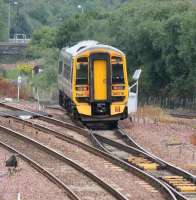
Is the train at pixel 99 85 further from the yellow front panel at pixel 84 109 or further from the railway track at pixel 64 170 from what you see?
the railway track at pixel 64 170

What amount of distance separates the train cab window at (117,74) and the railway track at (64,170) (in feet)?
13.5

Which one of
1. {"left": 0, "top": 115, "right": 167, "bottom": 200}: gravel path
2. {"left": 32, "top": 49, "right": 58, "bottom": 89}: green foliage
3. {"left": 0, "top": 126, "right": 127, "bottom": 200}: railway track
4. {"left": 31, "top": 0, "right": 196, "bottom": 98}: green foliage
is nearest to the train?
{"left": 0, "top": 115, "right": 167, "bottom": 200}: gravel path

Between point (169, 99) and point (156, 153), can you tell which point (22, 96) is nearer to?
point (169, 99)

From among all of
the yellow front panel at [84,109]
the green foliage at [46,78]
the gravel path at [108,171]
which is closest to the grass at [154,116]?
the yellow front panel at [84,109]

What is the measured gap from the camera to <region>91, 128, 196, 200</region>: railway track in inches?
681

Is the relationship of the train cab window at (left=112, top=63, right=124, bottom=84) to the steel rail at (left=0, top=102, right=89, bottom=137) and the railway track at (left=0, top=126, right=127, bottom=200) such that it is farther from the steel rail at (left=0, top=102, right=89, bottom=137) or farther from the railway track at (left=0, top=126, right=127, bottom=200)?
the railway track at (left=0, top=126, right=127, bottom=200)

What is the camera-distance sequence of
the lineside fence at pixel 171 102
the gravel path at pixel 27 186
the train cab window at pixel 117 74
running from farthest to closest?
the lineside fence at pixel 171 102
the train cab window at pixel 117 74
the gravel path at pixel 27 186

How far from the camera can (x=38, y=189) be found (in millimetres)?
16859

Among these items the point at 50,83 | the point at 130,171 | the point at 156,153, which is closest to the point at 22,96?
the point at 50,83

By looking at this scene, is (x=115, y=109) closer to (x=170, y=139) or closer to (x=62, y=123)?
(x=62, y=123)

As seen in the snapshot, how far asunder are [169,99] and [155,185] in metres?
32.0

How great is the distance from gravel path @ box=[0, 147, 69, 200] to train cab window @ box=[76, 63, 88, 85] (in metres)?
8.79

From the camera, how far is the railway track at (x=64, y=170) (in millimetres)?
16750

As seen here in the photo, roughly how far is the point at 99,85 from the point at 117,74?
0.73 meters
